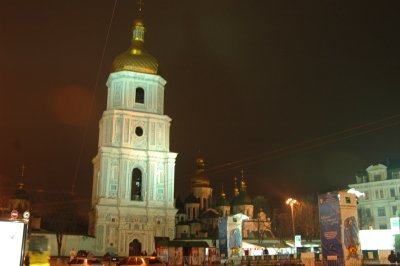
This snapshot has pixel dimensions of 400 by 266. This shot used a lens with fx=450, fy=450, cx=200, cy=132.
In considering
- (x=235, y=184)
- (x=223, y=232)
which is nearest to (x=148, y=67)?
(x=223, y=232)

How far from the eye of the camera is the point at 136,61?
2375 inches

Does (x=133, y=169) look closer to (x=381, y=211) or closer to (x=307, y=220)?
(x=307, y=220)

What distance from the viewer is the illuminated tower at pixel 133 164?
53188 mm

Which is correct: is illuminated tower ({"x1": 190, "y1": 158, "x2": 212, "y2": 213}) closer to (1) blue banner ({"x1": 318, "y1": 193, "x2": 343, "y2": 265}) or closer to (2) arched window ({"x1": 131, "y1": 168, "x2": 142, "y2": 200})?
(2) arched window ({"x1": 131, "y1": 168, "x2": 142, "y2": 200})

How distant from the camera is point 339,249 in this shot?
2220cm

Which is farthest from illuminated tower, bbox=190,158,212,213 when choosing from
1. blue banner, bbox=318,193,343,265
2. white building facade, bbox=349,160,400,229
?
blue banner, bbox=318,193,343,265

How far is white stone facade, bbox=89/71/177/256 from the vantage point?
53.1 meters

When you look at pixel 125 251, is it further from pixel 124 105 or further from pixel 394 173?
pixel 394 173

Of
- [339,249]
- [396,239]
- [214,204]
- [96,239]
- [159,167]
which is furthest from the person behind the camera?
[214,204]

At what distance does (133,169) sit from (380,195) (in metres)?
35.5

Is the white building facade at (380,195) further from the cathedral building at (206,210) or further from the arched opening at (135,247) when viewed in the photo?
the arched opening at (135,247)

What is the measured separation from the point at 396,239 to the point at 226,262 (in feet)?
46.5

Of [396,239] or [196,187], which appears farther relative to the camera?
[196,187]

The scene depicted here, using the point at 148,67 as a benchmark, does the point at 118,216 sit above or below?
below
